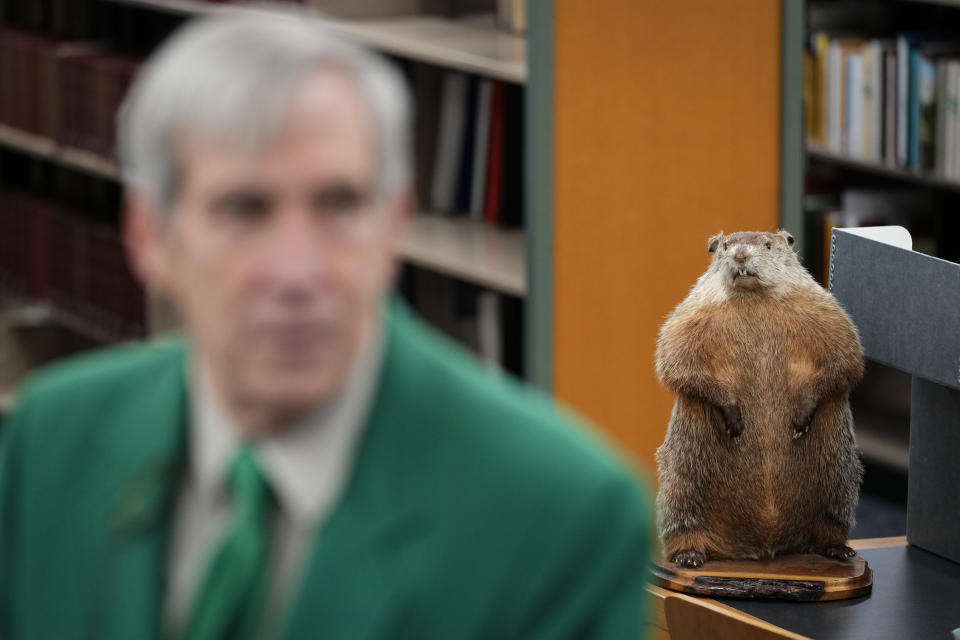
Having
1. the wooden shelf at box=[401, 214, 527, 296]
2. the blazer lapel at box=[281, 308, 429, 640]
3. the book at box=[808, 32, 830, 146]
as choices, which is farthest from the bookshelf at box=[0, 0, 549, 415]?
the blazer lapel at box=[281, 308, 429, 640]

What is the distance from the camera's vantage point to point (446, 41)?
150 inches

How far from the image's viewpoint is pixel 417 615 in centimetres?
A: 85

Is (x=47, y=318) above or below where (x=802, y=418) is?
below

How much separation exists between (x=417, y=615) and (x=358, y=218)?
0.68 ft

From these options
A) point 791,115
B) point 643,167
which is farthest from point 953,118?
point 643,167

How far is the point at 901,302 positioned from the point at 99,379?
1.23 m

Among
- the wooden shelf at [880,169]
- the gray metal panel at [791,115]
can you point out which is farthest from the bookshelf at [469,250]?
the wooden shelf at [880,169]

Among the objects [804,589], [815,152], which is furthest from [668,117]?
[804,589]

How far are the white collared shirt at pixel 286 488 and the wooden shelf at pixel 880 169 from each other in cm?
346

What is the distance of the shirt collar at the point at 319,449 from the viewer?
861mm

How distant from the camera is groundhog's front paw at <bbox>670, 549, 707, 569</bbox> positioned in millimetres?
1944

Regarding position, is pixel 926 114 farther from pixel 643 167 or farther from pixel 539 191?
pixel 539 191

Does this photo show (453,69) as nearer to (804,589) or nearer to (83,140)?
(83,140)

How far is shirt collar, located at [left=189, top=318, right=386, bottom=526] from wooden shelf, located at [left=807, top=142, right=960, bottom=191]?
11.3 ft
